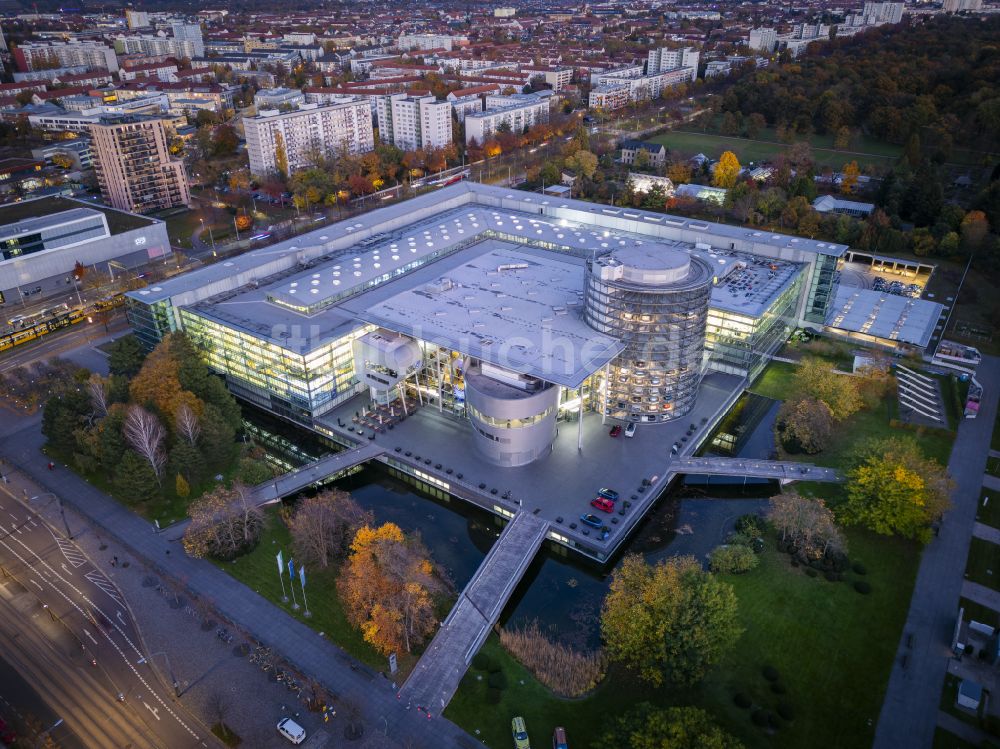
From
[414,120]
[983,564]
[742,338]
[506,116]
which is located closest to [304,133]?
[414,120]

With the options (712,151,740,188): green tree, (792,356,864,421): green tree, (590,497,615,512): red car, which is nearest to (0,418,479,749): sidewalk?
(590,497,615,512): red car

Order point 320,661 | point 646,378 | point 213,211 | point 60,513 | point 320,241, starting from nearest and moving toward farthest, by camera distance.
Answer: point 320,661 → point 60,513 → point 646,378 → point 320,241 → point 213,211

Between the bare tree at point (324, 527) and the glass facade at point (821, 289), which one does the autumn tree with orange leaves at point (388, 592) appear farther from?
the glass facade at point (821, 289)

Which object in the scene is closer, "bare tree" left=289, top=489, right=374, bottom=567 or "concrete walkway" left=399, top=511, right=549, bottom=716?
"concrete walkway" left=399, top=511, right=549, bottom=716

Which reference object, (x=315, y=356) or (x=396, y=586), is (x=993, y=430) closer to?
(x=396, y=586)

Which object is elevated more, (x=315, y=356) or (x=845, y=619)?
(x=315, y=356)

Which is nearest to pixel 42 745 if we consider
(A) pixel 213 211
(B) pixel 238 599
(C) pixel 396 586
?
(B) pixel 238 599

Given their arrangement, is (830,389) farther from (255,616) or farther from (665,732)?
(255,616)

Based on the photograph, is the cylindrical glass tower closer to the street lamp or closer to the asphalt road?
the street lamp
